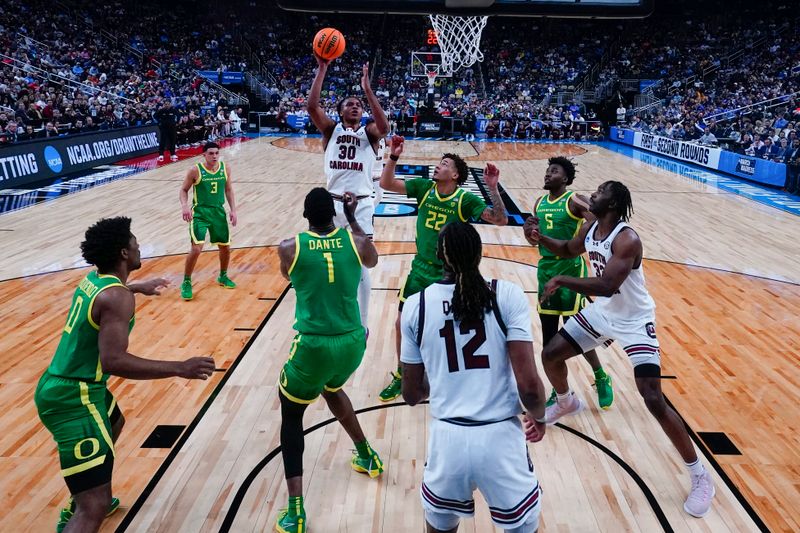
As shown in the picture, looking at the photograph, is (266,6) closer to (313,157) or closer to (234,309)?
(313,157)

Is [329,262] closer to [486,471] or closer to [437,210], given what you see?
[486,471]

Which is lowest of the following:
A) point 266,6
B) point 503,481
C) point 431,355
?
point 503,481

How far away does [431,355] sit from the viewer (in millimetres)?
2566

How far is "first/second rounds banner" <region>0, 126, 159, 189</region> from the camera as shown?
1389 centimetres

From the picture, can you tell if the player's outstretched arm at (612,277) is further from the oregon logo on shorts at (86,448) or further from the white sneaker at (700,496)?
the oregon logo on shorts at (86,448)

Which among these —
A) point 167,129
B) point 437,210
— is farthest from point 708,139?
point 437,210

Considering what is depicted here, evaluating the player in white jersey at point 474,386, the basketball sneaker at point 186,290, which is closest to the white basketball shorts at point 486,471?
the player in white jersey at point 474,386

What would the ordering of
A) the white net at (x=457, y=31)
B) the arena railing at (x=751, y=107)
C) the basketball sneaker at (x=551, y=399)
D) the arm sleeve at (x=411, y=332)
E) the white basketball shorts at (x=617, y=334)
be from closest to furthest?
the arm sleeve at (x=411, y=332), the white basketball shorts at (x=617, y=334), the basketball sneaker at (x=551, y=399), the white net at (x=457, y=31), the arena railing at (x=751, y=107)

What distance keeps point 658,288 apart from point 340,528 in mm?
5962

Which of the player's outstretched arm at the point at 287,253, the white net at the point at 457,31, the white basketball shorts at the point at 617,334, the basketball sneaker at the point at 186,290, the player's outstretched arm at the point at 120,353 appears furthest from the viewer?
the white net at the point at 457,31

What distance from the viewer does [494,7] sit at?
927 centimetres

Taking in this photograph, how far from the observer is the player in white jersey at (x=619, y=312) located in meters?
3.80

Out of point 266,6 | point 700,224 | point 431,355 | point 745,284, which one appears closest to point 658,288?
point 745,284

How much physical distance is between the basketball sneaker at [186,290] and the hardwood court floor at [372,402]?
0.11m
